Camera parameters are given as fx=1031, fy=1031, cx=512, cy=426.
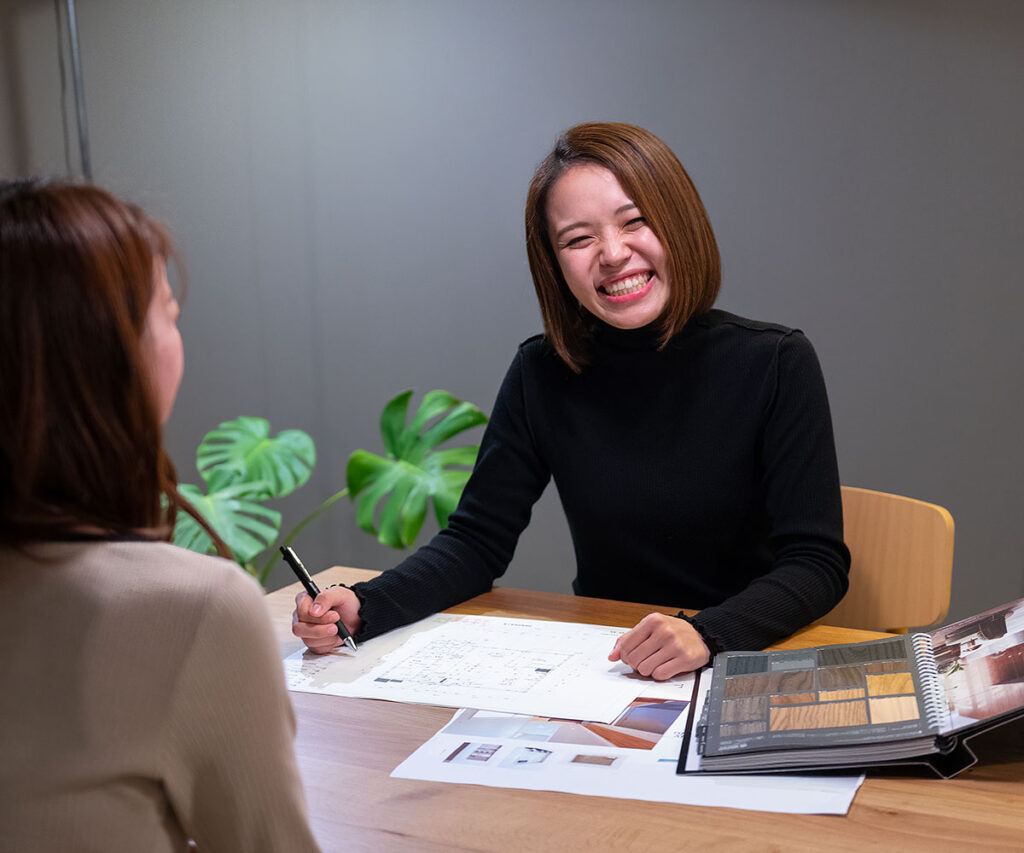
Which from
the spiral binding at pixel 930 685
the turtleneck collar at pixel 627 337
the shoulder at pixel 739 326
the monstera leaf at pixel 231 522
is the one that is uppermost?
the shoulder at pixel 739 326

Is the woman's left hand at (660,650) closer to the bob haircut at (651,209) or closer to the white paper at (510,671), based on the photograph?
the white paper at (510,671)

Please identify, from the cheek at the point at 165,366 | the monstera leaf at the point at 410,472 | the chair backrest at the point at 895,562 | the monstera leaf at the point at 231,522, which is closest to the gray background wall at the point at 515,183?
the monstera leaf at the point at 410,472

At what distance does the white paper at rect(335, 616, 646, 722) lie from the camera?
1140 millimetres

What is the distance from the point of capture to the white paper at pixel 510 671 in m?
1.14

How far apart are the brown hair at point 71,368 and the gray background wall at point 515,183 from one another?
238 centimetres

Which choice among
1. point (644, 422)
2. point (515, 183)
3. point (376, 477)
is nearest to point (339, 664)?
point (644, 422)

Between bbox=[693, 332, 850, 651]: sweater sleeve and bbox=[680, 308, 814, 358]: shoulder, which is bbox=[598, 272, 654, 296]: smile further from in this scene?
bbox=[693, 332, 850, 651]: sweater sleeve

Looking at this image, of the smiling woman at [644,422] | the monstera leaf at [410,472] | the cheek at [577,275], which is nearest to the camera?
the smiling woman at [644,422]

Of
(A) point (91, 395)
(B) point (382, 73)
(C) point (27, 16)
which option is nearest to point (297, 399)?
(B) point (382, 73)

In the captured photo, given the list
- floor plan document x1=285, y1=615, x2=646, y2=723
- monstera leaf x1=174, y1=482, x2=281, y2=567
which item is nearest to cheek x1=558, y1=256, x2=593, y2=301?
floor plan document x1=285, y1=615, x2=646, y2=723

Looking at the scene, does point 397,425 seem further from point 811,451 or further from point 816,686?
point 816,686

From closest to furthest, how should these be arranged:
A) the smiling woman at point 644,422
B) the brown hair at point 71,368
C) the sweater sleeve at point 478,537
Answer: the brown hair at point 71,368, the sweater sleeve at point 478,537, the smiling woman at point 644,422

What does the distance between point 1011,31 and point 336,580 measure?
6.93 ft

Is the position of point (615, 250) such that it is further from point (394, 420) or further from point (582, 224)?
point (394, 420)
